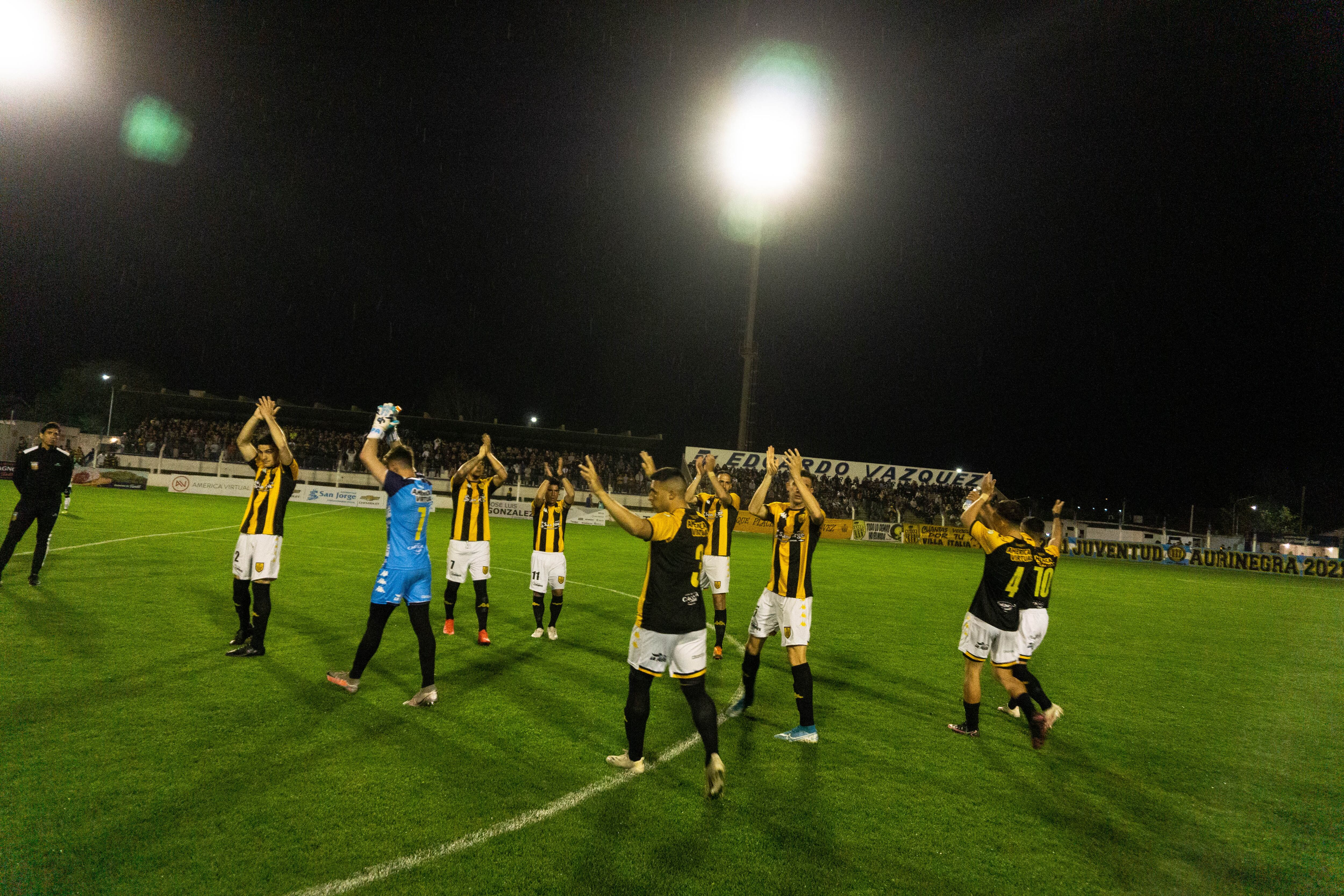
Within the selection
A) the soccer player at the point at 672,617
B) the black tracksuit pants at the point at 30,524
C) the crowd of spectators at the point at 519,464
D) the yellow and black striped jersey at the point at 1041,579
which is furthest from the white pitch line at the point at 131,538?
the crowd of spectators at the point at 519,464

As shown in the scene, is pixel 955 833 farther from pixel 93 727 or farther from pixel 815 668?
pixel 93 727

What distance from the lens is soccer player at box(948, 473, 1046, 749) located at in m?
5.94

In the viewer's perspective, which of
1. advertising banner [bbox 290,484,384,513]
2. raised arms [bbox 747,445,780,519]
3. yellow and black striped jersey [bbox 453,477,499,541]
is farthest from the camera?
advertising banner [bbox 290,484,384,513]

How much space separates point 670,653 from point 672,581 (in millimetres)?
523

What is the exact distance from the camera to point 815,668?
8.51 meters

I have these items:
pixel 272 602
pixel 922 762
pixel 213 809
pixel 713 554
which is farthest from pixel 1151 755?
pixel 272 602

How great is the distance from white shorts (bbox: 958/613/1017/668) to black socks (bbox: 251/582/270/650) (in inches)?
284

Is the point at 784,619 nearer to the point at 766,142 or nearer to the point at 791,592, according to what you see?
the point at 791,592

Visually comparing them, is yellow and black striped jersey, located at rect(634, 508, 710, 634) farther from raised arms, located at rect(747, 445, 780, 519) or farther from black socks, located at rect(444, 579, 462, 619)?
black socks, located at rect(444, 579, 462, 619)

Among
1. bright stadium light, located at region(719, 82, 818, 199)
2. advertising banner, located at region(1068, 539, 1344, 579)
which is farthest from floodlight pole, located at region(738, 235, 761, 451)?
advertising banner, located at region(1068, 539, 1344, 579)

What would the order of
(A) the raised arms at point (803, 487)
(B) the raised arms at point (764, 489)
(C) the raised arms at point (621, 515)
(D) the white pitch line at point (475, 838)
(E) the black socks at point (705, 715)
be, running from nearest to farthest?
(D) the white pitch line at point (475, 838)
(C) the raised arms at point (621, 515)
(E) the black socks at point (705, 715)
(A) the raised arms at point (803, 487)
(B) the raised arms at point (764, 489)

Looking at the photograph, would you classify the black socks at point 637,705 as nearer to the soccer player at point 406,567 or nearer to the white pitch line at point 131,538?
the soccer player at point 406,567

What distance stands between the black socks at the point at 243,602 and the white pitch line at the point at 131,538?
6.80m

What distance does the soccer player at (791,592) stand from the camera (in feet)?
18.9
